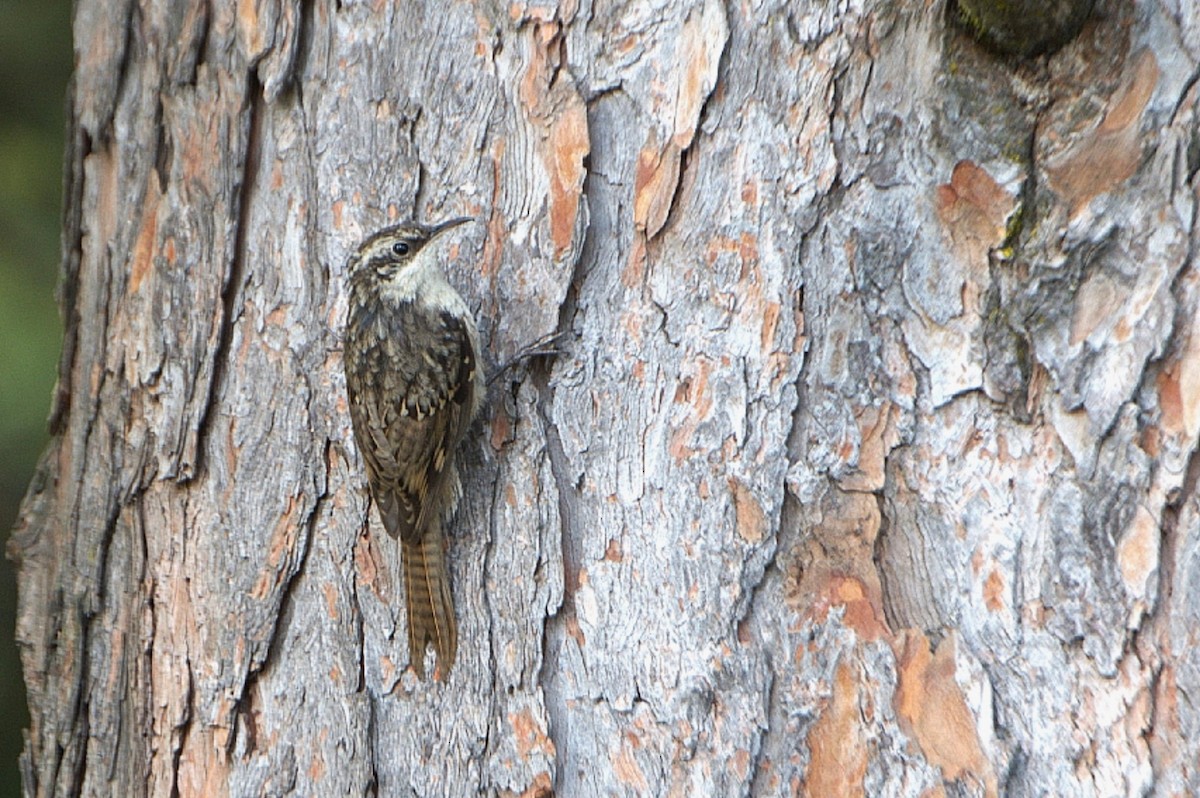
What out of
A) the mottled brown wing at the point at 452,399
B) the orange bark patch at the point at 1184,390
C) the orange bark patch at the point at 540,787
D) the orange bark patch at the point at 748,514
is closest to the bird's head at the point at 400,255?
the mottled brown wing at the point at 452,399

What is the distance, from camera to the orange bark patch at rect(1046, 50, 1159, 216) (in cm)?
206

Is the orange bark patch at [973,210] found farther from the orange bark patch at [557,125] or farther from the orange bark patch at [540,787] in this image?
the orange bark patch at [540,787]

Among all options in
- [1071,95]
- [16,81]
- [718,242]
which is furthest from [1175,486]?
[16,81]

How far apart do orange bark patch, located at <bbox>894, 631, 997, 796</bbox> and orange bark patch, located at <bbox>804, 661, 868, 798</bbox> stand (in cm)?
9

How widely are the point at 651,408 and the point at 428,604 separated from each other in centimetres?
65

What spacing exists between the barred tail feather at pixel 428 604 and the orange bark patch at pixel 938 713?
959 millimetres

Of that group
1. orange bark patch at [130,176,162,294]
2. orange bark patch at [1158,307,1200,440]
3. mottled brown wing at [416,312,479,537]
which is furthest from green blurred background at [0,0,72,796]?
orange bark patch at [1158,307,1200,440]

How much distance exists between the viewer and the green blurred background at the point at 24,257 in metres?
4.00

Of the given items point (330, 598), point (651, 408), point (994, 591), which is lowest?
point (994, 591)

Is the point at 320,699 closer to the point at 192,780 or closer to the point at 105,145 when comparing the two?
the point at 192,780

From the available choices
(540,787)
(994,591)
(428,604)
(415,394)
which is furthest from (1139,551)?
(415,394)

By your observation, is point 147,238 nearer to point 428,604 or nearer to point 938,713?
point 428,604

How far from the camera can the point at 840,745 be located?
2258 mm

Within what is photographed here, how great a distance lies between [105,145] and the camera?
115 inches
